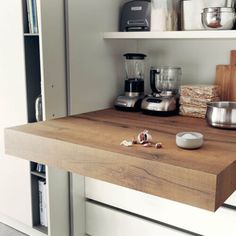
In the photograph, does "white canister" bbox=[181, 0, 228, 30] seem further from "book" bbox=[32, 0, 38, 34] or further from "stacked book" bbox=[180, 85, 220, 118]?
"book" bbox=[32, 0, 38, 34]

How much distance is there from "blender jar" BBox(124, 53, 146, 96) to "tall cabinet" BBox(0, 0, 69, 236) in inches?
14.5

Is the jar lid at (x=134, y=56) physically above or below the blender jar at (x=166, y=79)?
above

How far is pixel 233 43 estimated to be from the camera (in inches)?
68.9

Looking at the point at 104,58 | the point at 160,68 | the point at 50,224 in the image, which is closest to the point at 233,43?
the point at 160,68

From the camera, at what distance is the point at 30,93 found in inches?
73.8

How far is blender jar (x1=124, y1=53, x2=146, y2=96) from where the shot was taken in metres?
1.90

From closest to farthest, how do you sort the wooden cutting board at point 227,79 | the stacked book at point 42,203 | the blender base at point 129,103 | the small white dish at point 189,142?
the small white dish at point 189,142, the wooden cutting board at point 227,79, the blender base at point 129,103, the stacked book at point 42,203

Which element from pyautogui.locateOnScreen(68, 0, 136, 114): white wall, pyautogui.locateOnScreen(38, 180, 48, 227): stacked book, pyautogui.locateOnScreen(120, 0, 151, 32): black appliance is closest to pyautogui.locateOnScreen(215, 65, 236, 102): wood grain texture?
pyautogui.locateOnScreen(120, 0, 151, 32): black appliance

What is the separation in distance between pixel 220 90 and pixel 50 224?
3.51ft

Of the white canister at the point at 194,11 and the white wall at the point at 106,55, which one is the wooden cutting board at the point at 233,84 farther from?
the white canister at the point at 194,11

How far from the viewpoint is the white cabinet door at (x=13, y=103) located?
1824mm

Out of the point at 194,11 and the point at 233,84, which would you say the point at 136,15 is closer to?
the point at 194,11

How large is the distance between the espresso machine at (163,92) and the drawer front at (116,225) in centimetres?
53

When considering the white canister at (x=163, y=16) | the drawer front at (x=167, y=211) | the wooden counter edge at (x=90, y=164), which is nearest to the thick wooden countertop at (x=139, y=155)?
the wooden counter edge at (x=90, y=164)
